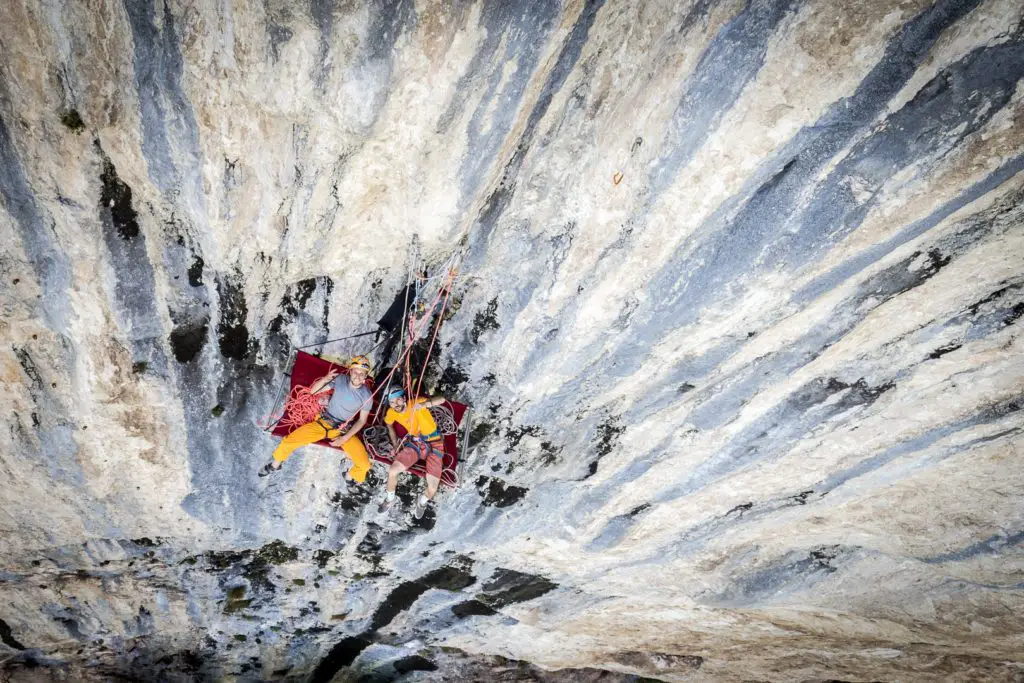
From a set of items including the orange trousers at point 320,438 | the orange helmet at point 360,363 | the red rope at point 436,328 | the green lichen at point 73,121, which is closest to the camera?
the green lichen at point 73,121

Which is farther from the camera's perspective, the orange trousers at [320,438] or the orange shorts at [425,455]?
the orange shorts at [425,455]

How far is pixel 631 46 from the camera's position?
3734 millimetres

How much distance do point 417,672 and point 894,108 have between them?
422 inches

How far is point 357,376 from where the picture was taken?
5.36 metres

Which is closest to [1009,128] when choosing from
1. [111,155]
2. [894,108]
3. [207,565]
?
[894,108]

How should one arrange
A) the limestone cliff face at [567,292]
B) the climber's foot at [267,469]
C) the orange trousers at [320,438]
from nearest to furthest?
the limestone cliff face at [567,292]
the orange trousers at [320,438]
the climber's foot at [267,469]

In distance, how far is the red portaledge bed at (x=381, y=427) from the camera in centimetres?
535

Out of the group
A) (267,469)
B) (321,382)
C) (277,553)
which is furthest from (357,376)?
(277,553)

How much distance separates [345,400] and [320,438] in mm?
462

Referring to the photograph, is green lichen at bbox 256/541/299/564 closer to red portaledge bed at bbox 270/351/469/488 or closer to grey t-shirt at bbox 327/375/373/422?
red portaledge bed at bbox 270/351/469/488

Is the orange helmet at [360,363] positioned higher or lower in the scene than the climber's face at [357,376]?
higher

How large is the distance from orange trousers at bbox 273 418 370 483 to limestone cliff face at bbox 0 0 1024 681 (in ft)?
1.56

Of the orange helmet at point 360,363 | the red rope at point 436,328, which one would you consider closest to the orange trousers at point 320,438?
the orange helmet at point 360,363

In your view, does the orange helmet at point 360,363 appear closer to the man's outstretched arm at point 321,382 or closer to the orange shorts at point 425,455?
the man's outstretched arm at point 321,382
